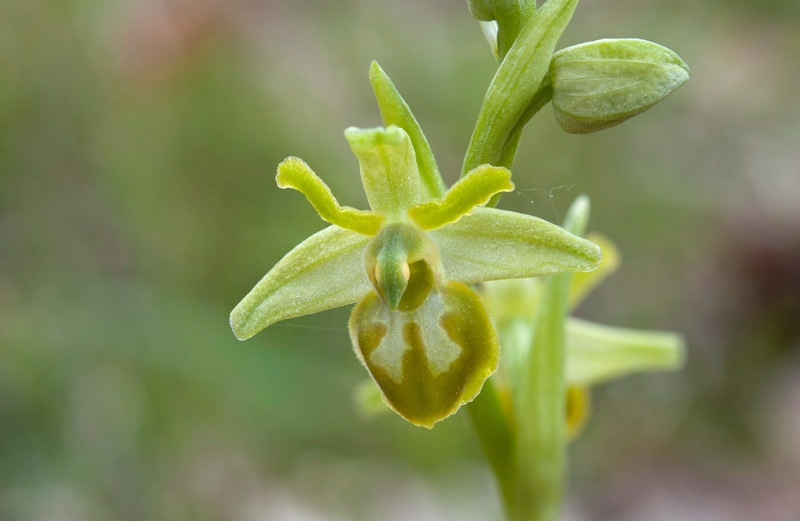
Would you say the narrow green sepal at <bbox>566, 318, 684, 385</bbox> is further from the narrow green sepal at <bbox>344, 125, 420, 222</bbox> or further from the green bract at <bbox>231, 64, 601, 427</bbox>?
the narrow green sepal at <bbox>344, 125, 420, 222</bbox>

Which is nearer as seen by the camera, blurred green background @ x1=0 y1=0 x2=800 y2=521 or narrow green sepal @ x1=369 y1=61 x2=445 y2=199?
narrow green sepal @ x1=369 y1=61 x2=445 y2=199

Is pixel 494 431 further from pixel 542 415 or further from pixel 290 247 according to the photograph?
pixel 290 247

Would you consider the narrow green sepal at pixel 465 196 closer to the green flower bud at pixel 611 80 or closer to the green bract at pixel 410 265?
the green bract at pixel 410 265

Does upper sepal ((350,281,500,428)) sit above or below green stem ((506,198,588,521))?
above

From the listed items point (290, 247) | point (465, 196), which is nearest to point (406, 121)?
point (465, 196)

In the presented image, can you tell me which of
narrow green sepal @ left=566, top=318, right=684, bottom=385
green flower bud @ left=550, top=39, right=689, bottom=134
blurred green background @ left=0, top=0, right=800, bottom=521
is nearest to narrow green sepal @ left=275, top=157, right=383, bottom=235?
green flower bud @ left=550, top=39, right=689, bottom=134

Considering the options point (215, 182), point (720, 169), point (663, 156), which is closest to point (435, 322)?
point (215, 182)
